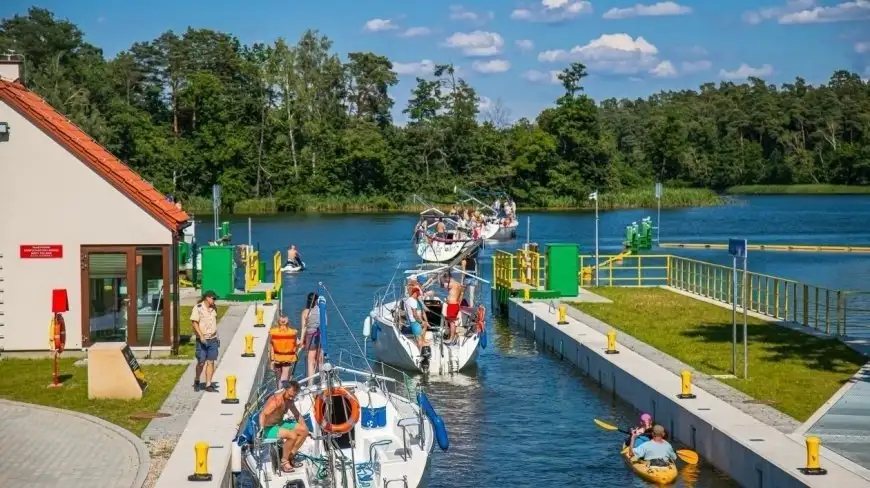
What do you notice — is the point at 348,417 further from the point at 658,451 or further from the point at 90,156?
the point at 90,156

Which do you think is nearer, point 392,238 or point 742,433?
point 742,433

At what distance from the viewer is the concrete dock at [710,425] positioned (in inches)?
722

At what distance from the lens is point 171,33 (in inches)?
5231

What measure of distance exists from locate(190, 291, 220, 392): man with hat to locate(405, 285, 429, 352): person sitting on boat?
717 cm

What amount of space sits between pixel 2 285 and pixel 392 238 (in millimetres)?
59455

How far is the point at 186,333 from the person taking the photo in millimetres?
34031

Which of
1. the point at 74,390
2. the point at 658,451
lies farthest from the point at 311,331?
the point at 658,451

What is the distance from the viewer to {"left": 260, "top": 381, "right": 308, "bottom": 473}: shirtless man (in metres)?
18.5

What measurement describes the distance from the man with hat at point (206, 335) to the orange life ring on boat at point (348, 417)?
6.02 metres

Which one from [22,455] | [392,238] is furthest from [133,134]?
[22,455]

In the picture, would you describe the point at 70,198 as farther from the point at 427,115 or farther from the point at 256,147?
the point at 427,115

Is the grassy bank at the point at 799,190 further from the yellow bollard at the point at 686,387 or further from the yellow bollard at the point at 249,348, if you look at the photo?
the yellow bollard at the point at 686,387

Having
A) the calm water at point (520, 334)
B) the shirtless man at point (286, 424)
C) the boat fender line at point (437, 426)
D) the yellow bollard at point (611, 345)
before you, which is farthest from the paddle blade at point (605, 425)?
the shirtless man at point (286, 424)

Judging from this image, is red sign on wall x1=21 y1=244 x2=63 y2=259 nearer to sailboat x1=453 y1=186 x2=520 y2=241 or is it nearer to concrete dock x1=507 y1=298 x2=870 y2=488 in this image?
concrete dock x1=507 y1=298 x2=870 y2=488
